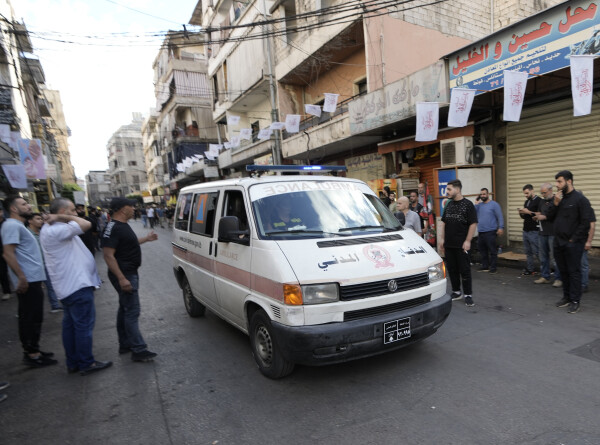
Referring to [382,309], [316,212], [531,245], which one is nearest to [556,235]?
[531,245]

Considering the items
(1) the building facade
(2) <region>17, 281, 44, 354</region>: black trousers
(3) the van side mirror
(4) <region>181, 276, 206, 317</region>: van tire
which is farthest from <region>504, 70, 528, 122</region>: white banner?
(1) the building facade

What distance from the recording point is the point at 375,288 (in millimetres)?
3088

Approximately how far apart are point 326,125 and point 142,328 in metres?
10.9

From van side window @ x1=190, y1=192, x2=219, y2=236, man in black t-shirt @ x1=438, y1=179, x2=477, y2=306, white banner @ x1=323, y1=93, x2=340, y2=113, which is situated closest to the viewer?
van side window @ x1=190, y1=192, x2=219, y2=236

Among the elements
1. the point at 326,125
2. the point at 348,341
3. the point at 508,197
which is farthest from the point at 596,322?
the point at 326,125

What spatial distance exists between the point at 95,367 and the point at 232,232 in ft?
7.40

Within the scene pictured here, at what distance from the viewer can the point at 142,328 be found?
5180mm

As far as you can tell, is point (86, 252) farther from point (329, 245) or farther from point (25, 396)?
point (329, 245)

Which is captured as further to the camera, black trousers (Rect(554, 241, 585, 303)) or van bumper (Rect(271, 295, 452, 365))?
black trousers (Rect(554, 241, 585, 303))

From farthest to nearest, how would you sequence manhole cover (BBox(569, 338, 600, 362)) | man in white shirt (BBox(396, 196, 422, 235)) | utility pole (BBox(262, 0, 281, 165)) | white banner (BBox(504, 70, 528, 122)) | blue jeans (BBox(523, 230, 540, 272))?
utility pole (BBox(262, 0, 281, 165)) < blue jeans (BBox(523, 230, 540, 272)) < white banner (BBox(504, 70, 528, 122)) < man in white shirt (BBox(396, 196, 422, 235)) < manhole cover (BBox(569, 338, 600, 362))

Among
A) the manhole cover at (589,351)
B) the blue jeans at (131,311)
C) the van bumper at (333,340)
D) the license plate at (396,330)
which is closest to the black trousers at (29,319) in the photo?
the blue jeans at (131,311)

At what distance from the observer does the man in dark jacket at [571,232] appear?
187 inches

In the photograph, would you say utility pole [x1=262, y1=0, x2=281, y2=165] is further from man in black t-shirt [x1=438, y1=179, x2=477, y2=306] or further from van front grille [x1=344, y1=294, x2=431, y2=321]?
van front grille [x1=344, y1=294, x2=431, y2=321]

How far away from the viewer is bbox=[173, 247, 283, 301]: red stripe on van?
3078 millimetres
